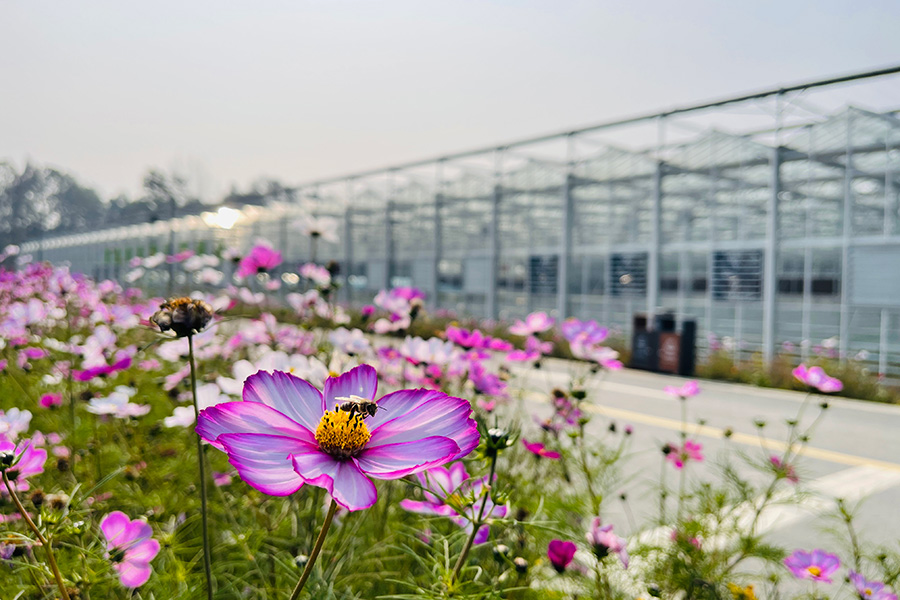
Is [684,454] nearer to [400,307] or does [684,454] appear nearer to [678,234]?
[400,307]

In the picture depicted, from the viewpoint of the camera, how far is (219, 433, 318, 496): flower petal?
0.34m

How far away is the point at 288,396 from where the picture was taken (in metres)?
0.45

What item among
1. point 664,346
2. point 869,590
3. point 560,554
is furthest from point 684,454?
point 664,346

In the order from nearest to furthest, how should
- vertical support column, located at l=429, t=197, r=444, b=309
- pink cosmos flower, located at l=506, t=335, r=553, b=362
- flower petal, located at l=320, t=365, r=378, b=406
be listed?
flower petal, located at l=320, t=365, r=378, b=406
pink cosmos flower, located at l=506, t=335, r=553, b=362
vertical support column, located at l=429, t=197, r=444, b=309

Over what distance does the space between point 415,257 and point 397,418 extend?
52.3 feet

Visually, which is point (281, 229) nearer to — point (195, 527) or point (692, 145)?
point (692, 145)

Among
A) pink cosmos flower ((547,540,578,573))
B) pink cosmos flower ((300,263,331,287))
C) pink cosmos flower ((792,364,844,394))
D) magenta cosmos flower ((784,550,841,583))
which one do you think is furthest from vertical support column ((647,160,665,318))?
pink cosmos flower ((547,540,578,573))

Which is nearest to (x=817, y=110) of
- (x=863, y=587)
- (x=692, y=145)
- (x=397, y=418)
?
(x=692, y=145)

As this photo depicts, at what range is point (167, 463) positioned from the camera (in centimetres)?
175

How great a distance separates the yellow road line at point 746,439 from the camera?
3.93 m

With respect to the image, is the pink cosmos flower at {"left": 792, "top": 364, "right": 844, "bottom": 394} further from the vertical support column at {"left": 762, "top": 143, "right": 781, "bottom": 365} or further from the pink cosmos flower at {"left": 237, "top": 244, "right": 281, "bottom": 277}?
the vertical support column at {"left": 762, "top": 143, "right": 781, "bottom": 365}

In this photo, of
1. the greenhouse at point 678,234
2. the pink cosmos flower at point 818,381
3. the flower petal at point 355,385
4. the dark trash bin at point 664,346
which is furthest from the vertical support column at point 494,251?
the flower petal at point 355,385

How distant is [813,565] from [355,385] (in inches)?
45.4

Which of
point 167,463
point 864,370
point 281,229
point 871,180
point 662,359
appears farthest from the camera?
point 281,229
